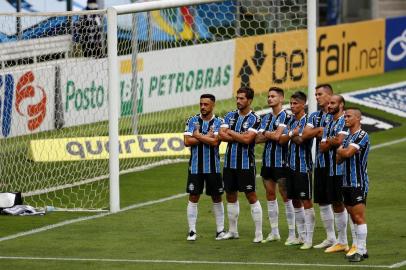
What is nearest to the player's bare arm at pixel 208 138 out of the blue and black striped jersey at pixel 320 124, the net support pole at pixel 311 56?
the blue and black striped jersey at pixel 320 124

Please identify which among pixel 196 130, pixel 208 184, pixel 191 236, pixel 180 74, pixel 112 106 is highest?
pixel 180 74

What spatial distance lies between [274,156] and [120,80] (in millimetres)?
8497

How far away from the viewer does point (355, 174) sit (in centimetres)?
1677

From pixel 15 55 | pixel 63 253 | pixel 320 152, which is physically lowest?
pixel 63 253

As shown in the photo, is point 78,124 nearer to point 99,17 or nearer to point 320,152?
point 99,17

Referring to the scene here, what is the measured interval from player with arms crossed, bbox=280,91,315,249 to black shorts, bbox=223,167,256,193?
0.55 m

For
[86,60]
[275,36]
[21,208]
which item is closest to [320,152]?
[21,208]

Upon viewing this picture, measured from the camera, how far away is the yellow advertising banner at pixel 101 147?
2377 centimetres

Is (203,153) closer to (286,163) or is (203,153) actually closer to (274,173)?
(274,173)

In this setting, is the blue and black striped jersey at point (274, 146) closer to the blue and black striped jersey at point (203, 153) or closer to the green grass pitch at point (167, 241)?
the blue and black striped jersey at point (203, 153)

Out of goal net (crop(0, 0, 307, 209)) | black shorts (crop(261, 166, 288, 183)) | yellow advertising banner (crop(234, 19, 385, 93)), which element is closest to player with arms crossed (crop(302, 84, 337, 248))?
black shorts (crop(261, 166, 288, 183))

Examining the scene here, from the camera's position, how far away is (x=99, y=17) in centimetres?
2356

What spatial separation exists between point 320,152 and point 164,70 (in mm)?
10521

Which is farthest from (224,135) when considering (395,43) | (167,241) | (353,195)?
(395,43)
